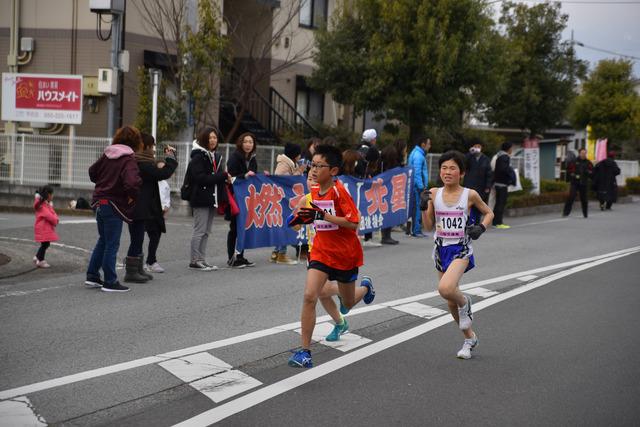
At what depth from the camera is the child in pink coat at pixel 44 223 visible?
1199 cm

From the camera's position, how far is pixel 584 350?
786 cm

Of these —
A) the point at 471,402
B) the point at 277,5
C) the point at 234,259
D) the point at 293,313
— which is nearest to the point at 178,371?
the point at 471,402

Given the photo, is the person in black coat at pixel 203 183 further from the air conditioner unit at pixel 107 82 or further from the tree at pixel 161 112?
the tree at pixel 161 112

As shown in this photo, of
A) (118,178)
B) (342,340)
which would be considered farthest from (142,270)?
(342,340)

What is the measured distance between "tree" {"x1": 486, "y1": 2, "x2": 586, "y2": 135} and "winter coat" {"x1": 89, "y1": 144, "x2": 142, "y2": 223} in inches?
1201

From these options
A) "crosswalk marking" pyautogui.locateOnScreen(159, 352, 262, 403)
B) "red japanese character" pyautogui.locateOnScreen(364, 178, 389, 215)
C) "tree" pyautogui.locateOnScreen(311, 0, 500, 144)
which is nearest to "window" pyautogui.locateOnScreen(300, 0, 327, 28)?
"tree" pyautogui.locateOnScreen(311, 0, 500, 144)

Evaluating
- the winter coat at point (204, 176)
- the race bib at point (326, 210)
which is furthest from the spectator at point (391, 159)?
the race bib at point (326, 210)

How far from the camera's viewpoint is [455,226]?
24.9ft

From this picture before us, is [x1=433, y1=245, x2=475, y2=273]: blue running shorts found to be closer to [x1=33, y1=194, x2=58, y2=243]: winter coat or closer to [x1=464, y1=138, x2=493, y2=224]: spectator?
[x1=33, y1=194, x2=58, y2=243]: winter coat

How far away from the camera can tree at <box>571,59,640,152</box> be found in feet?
165

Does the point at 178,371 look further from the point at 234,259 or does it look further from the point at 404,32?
the point at 404,32

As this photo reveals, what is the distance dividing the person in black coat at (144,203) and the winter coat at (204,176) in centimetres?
73

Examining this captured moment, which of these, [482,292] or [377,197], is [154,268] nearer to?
[482,292]

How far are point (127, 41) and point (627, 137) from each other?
35.2 meters
